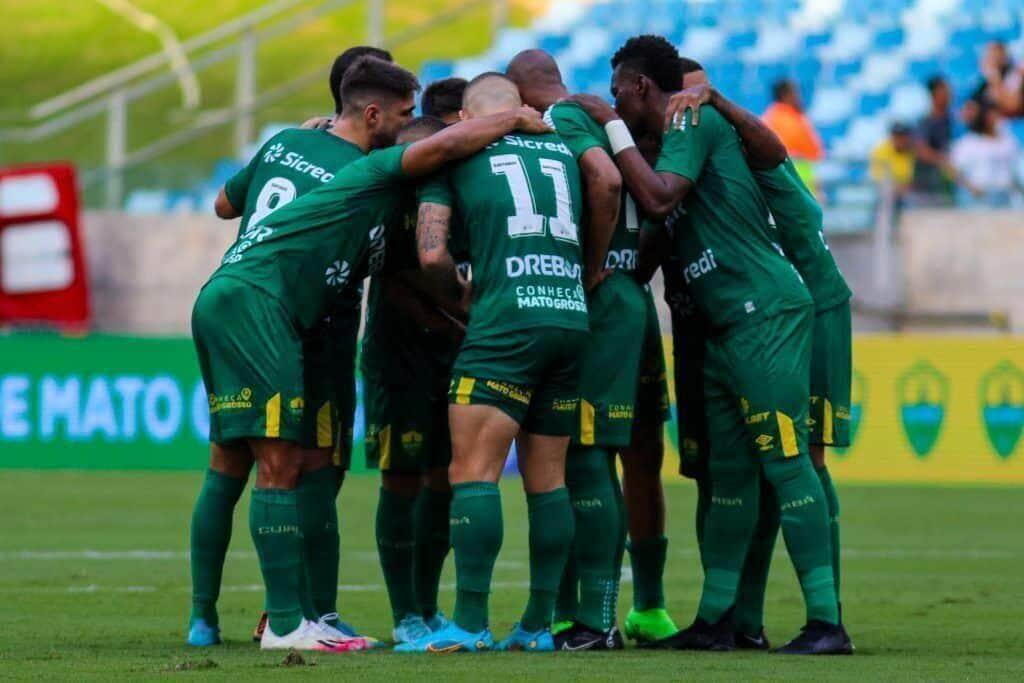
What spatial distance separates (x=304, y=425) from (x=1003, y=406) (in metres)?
10.7

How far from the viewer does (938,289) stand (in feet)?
64.1

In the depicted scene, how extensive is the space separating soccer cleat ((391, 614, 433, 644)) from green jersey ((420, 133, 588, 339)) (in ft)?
4.49

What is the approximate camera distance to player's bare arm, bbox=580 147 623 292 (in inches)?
280

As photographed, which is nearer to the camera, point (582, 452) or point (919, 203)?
point (582, 452)

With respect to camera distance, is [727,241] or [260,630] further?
[260,630]

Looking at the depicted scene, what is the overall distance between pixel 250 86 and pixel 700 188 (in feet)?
53.5

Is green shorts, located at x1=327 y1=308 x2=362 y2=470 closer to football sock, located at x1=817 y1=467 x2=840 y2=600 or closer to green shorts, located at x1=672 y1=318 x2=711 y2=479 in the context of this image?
green shorts, located at x1=672 y1=318 x2=711 y2=479

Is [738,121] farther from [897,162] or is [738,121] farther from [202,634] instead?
[897,162]

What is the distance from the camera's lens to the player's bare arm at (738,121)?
7238 millimetres

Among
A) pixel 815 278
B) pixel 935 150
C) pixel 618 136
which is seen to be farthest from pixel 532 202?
pixel 935 150

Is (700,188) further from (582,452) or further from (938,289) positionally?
(938,289)

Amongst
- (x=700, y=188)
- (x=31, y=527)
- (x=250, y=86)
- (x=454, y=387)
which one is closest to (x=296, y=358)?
(x=454, y=387)

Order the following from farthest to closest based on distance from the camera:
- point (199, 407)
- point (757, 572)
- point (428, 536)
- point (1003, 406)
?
point (199, 407) → point (1003, 406) → point (428, 536) → point (757, 572)

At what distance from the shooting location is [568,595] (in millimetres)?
7852
